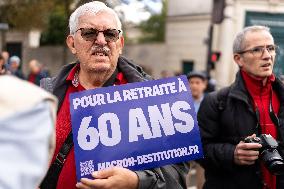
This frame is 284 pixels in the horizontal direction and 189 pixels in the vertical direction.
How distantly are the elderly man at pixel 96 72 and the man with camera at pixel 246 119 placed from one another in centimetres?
70

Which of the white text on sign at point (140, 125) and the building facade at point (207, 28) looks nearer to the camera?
the white text on sign at point (140, 125)

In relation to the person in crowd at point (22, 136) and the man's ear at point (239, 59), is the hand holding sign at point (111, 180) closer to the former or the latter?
the person in crowd at point (22, 136)

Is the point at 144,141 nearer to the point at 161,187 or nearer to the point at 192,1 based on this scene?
the point at 161,187

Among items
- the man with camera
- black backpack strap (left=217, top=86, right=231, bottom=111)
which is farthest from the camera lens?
black backpack strap (left=217, top=86, right=231, bottom=111)

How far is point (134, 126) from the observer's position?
2.30 meters

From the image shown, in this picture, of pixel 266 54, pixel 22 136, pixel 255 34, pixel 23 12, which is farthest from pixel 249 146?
pixel 23 12

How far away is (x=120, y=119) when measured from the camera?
Result: 2.29 metres

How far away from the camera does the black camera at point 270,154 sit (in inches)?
108

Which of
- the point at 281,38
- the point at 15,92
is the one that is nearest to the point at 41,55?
the point at 281,38

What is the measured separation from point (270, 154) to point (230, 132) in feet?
1.36

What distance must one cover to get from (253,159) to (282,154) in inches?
9.3

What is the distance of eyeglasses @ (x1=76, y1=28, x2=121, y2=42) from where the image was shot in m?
2.45

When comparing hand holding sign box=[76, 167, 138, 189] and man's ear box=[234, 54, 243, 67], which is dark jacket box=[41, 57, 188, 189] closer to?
hand holding sign box=[76, 167, 138, 189]

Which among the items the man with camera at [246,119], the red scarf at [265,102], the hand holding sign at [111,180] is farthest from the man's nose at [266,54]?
the hand holding sign at [111,180]
